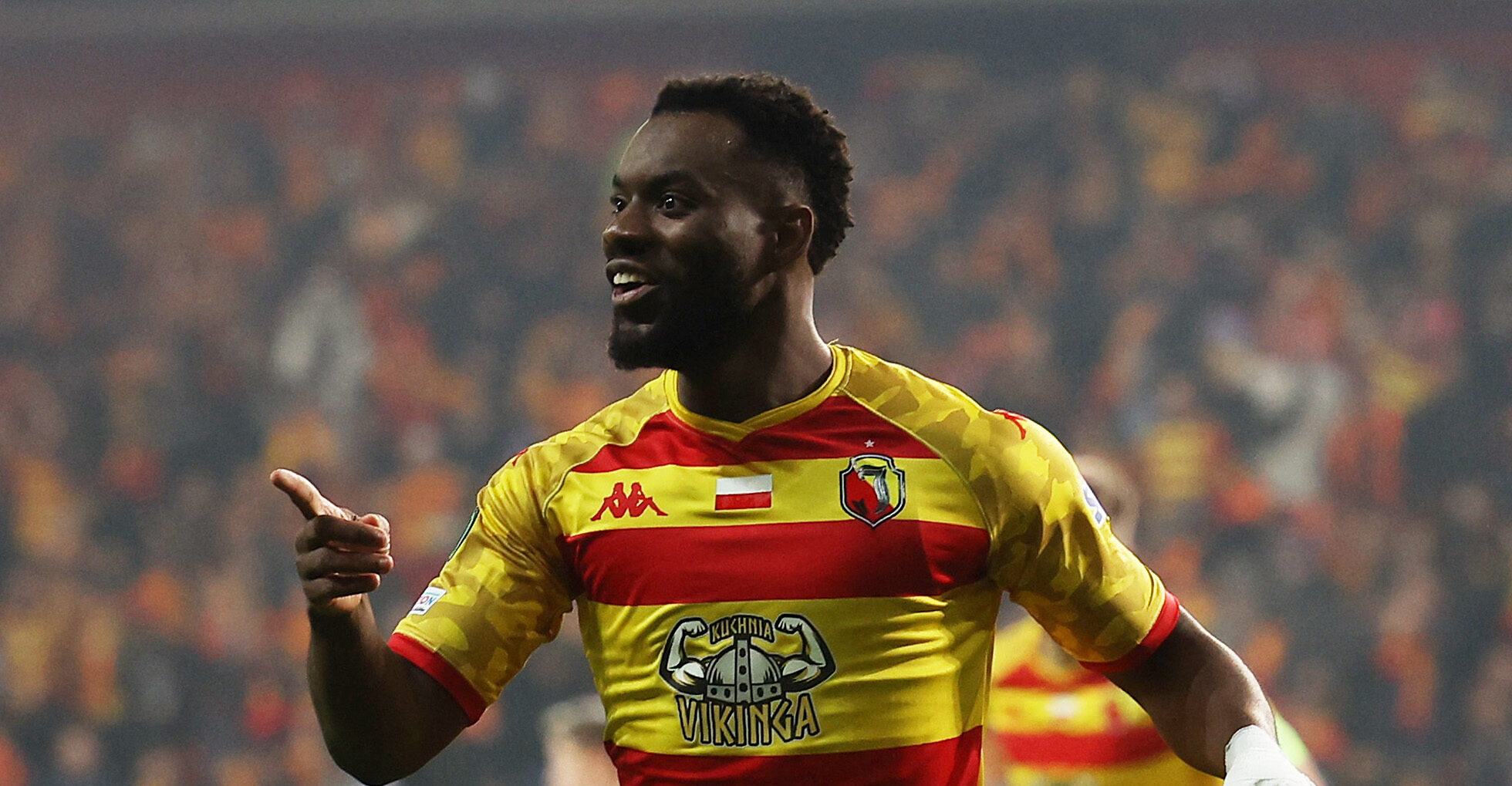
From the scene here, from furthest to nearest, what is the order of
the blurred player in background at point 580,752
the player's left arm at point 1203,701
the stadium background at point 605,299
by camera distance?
the stadium background at point 605,299 → the blurred player in background at point 580,752 → the player's left arm at point 1203,701

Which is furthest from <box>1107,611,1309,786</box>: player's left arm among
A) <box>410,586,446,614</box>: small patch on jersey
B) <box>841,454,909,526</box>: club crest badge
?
<box>410,586,446,614</box>: small patch on jersey

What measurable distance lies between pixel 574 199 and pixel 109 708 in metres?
4.10

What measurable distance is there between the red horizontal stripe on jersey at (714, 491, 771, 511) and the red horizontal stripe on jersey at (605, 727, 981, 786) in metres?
0.32

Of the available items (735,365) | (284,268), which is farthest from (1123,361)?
(735,365)

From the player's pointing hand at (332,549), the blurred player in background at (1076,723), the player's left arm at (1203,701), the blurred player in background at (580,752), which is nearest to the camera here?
the player's pointing hand at (332,549)

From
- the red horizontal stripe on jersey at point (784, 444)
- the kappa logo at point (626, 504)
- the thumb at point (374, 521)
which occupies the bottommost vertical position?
the thumb at point (374, 521)

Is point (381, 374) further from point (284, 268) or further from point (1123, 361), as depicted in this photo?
point (1123, 361)

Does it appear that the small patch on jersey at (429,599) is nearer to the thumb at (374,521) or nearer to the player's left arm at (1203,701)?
the thumb at (374,521)

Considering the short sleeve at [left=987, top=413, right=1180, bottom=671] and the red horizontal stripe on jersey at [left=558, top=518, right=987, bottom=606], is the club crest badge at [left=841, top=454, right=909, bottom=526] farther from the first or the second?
the short sleeve at [left=987, top=413, right=1180, bottom=671]

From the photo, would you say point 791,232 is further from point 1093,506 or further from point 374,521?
point 374,521

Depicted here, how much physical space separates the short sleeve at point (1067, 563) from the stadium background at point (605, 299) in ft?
18.0

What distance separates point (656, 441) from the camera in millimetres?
2479

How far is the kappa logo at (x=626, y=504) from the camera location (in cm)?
240

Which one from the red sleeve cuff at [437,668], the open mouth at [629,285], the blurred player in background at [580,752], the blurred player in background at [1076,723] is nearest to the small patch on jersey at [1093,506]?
the open mouth at [629,285]
